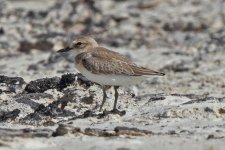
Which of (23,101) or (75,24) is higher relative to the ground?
(75,24)

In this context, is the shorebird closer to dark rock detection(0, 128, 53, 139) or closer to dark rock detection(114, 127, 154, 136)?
dark rock detection(114, 127, 154, 136)

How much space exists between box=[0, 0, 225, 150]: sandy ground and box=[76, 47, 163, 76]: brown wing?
0.41m

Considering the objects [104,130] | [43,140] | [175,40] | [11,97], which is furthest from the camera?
[175,40]

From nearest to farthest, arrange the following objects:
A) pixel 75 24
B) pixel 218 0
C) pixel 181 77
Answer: pixel 181 77, pixel 75 24, pixel 218 0

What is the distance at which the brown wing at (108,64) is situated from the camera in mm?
8016

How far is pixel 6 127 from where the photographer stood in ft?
24.6

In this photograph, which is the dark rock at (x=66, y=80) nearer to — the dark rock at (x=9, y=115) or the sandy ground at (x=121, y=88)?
the sandy ground at (x=121, y=88)

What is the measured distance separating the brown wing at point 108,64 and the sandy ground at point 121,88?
41 centimetres

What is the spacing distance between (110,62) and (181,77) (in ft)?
16.0

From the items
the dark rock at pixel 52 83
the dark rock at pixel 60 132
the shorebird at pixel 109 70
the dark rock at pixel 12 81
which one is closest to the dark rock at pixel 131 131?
the dark rock at pixel 60 132

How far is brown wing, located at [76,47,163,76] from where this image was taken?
8016 millimetres

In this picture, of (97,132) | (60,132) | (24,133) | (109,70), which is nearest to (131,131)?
(97,132)

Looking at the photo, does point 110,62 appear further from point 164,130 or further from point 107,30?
point 107,30

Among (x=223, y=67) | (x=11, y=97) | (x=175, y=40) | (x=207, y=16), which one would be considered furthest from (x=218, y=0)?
(x=11, y=97)
